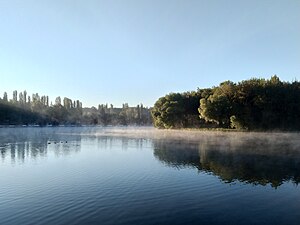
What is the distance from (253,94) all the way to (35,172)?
198ft

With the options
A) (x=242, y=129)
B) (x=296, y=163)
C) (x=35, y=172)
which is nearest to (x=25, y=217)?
(x=35, y=172)

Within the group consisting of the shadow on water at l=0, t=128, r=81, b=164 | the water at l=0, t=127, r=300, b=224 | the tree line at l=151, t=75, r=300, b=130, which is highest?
the tree line at l=151, t=75, r=300, b=130

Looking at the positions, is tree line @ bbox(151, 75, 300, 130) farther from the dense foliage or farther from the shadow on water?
the shadow on water

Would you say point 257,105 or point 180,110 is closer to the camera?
point 257,105

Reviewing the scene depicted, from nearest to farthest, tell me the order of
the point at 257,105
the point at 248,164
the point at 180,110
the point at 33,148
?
1. the point at 248,164
2. the point at 33,148
3. the point at 257,105
4. the point at 180,110

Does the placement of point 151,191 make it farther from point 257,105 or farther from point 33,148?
point 257,105

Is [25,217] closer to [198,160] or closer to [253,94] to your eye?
[198,160]

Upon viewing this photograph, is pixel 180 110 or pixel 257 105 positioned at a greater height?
pixel 180 110

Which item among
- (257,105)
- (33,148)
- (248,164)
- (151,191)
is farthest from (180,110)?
(151,191)

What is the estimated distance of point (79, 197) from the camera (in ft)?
58.4

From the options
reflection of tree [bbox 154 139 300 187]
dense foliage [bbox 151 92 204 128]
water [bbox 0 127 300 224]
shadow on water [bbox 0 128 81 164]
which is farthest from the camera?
dense foliage [bbox 151 92 204 128]

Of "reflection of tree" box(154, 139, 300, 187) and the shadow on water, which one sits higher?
the shadow on water

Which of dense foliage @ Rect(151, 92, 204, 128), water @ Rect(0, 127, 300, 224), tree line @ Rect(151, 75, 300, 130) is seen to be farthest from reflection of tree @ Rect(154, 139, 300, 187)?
dense foliage @ Rect(151, 92, 204, 128)

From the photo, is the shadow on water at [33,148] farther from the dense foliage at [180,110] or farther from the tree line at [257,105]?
the dense foliage at [180,110]
